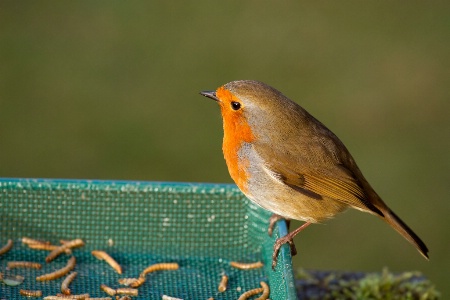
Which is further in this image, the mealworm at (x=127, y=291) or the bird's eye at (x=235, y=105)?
the bird's eye at (x=235, y=105)

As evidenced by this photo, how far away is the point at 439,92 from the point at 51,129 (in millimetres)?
4132

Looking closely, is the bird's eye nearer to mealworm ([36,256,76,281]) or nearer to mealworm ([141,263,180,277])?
mealworm ([141,263,180,277])

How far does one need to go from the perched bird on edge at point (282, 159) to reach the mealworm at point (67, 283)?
103 cm

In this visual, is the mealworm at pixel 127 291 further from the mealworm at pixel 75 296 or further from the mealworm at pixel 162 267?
the mealworm at pixel 162 267

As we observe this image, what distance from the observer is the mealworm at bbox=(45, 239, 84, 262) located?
5047mm

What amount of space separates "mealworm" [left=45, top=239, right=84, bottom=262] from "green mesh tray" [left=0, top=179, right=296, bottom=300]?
0.10ft

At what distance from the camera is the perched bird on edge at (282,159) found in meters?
4.91

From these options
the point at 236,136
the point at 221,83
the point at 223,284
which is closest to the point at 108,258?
the point at 223,284

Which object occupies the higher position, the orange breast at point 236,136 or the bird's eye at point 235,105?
the bird's eye at point 235,105

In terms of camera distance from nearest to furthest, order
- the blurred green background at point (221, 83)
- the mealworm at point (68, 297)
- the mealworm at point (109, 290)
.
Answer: the mealworm at point (68, 297) < the mealworm at point (109, 290) < the blurred green background at point (221, 83)

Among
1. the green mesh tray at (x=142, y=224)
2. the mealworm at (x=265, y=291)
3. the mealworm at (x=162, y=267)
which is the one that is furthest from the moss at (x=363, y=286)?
the mealworm at (x=162, y=267)

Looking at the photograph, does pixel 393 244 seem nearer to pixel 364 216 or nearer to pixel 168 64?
pixel 364 216

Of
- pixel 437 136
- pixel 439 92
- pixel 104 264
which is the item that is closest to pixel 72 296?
pixel 104 264

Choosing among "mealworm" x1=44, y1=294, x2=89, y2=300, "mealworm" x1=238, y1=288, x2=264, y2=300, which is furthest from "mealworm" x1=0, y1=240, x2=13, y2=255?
"mealworm" x1=238, y1=288, x2=264, y2=300
